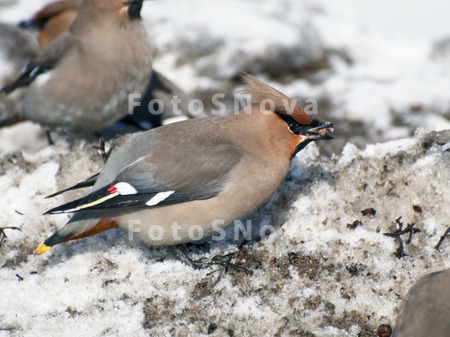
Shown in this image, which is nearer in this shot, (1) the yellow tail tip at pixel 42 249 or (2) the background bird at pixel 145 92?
(1) the yellow tail tip at pixel 42 249

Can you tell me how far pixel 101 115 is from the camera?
5.66 meters

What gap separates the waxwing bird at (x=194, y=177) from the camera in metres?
4.00

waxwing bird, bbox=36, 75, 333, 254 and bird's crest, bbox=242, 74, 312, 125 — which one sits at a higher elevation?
bird's crest, bbox=242, 74, 312, 125

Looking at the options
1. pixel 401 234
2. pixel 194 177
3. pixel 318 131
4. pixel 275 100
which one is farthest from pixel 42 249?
Result: pixel 401 234

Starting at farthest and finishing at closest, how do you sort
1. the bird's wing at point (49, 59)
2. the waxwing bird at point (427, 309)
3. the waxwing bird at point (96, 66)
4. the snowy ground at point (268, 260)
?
the bird's wing at point (49, 59) < the waxwing bird at point (96, 66) < the snowy ground at point (268, 260) < the waxwing bird at point (427, 309)

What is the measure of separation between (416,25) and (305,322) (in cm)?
563

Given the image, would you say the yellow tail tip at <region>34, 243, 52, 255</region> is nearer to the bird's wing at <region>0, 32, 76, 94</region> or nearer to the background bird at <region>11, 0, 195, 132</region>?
the bird's wing at <region>0, 32, 76, 94</region>

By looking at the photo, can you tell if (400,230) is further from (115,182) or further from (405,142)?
(115,182)

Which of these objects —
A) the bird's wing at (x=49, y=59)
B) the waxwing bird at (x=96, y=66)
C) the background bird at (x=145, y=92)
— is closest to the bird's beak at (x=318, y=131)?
the waxwing bird at (x=96, y=66)

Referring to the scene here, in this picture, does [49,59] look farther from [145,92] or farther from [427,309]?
[427,309]

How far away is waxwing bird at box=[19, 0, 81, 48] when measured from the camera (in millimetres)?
6609

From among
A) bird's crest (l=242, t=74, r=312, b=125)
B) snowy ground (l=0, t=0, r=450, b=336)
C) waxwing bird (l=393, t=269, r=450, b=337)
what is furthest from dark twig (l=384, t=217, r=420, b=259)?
bird's crest (l=242, t=74, r=312, b=125)

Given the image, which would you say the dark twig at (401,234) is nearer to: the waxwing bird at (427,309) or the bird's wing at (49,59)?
the waxwing bird at (427,309)

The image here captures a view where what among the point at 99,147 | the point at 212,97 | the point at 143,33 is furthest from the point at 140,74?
the point at 212,97
